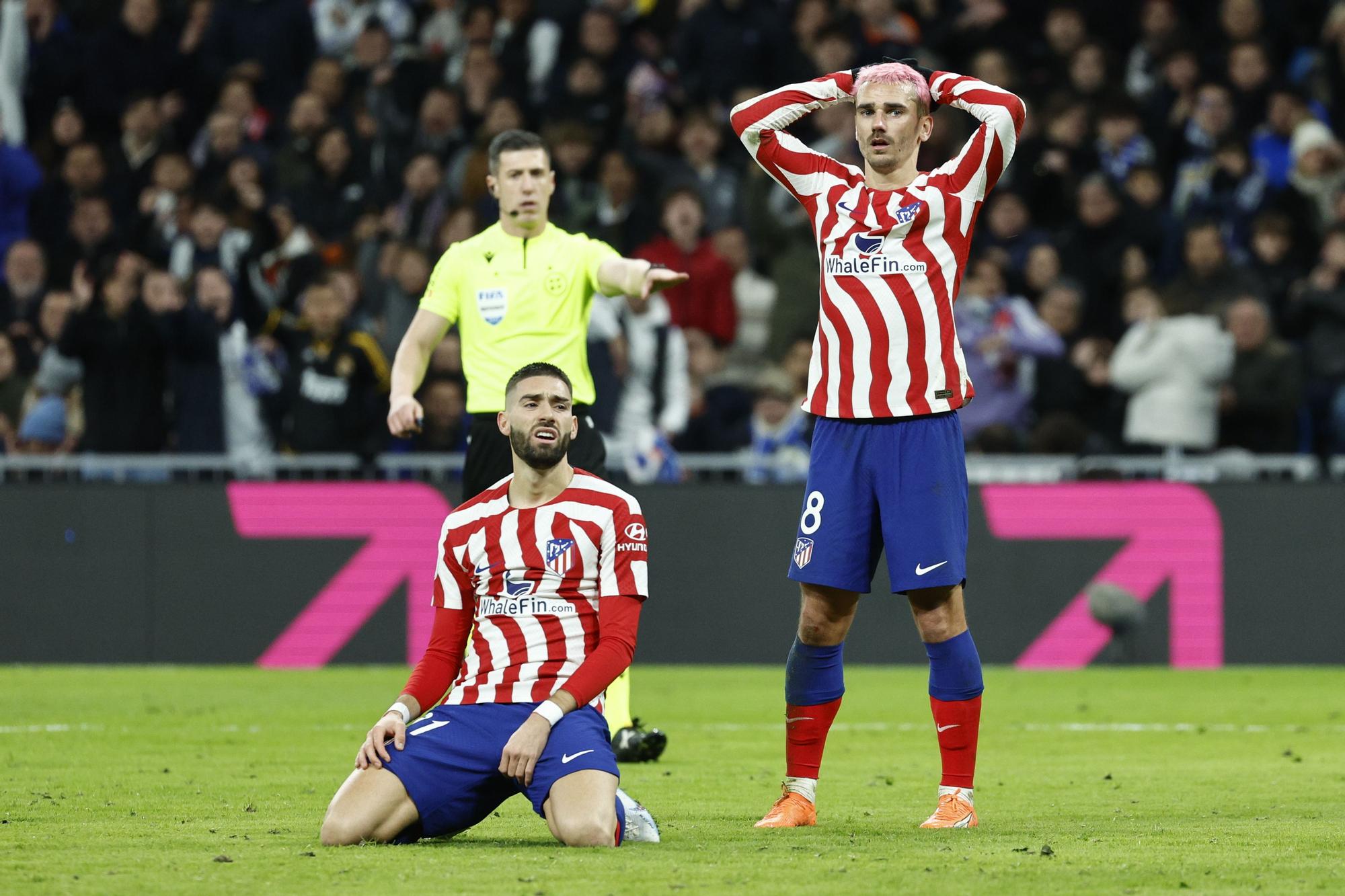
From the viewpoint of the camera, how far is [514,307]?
8375 mm

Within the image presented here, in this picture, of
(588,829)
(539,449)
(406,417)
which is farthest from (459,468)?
(588,829)

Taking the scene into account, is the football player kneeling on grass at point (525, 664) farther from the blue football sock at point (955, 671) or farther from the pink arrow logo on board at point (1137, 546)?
the pink arrow logo on board at point (1137, 546)

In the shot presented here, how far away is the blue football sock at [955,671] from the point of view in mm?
6684

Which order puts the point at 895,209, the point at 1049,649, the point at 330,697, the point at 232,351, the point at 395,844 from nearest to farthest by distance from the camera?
the point at 395,844
the point at 895,209
the point at 330,697
the point at 1049,649
the point at 232,351

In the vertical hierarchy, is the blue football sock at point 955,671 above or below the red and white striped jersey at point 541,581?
below

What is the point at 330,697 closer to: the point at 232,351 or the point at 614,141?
the point at 232,351

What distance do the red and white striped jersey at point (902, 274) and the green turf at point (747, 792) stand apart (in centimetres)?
140

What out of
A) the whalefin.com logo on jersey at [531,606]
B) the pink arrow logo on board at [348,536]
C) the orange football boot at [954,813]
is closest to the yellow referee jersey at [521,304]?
the whalefin.com logo on jersey at [531,606]

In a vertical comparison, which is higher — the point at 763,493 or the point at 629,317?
the point at 629,317

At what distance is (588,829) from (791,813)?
0.95 metres

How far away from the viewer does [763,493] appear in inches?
542

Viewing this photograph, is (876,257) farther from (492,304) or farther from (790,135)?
(492,304)

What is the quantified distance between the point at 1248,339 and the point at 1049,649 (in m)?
2.44

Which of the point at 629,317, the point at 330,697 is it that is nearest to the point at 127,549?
the point at 330,697
